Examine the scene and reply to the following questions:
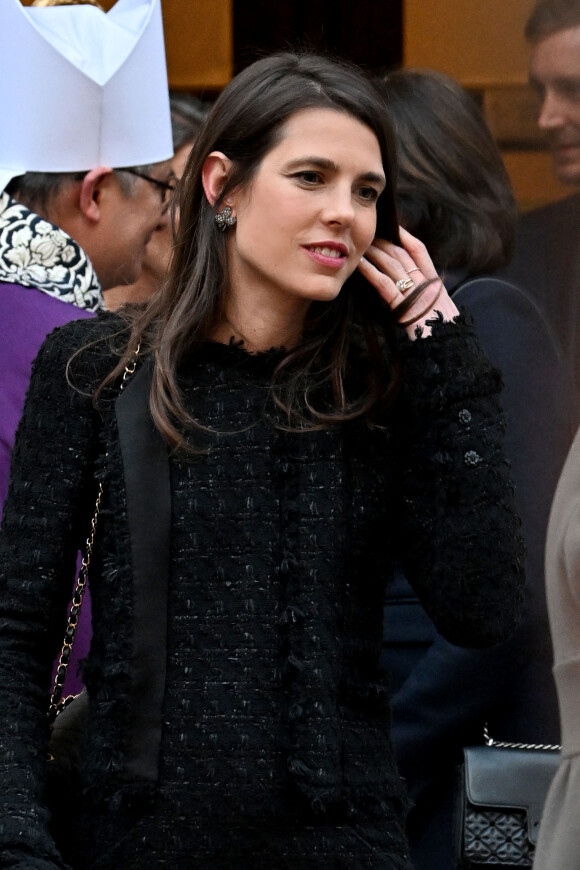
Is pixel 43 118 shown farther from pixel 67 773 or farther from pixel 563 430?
pixel 67 773

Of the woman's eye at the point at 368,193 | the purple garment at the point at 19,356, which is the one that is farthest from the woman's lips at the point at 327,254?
the purple garment at the point at 19,356

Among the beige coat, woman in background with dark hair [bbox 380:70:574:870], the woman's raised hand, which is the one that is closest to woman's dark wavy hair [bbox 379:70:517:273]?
woman in background with dark hair [bbox 380:70:574:870]

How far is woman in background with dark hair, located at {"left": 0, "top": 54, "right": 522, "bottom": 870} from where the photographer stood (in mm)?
2191

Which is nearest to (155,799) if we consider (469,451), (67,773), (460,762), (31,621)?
(67,773)

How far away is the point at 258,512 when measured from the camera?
7.52 feet

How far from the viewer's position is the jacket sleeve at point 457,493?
7.59ft

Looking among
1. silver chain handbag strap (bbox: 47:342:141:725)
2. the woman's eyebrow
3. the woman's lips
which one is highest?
the woman's eyebrow

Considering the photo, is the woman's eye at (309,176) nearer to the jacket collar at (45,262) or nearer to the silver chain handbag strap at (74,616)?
the silver chain handbag strap at (74,616)

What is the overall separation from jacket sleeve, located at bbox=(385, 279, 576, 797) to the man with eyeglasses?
86cm

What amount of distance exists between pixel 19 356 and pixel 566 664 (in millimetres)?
1421

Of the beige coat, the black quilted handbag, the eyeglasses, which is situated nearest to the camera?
Answer: the beige coat

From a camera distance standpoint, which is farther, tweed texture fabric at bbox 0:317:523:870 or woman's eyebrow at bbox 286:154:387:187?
woman's eyebrow at bbox 286:154:387:187

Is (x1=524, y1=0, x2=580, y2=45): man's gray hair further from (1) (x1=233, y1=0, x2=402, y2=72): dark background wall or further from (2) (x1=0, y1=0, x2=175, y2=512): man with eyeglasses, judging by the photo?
(2) (x1=0, y1=0, x2=175, y2=512): man with eyeglasses

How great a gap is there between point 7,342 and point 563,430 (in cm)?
123
